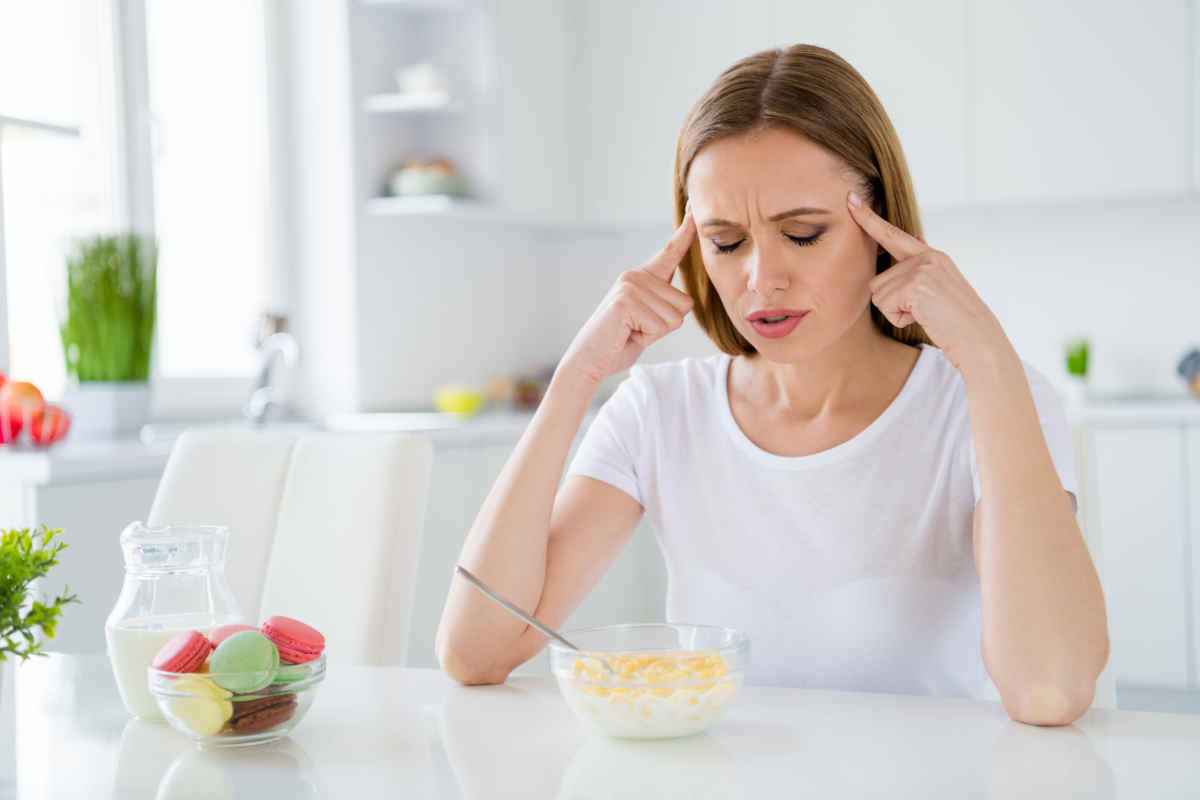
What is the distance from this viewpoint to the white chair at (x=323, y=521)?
1567 millimetres

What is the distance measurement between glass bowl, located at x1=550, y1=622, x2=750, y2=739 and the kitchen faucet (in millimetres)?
2321

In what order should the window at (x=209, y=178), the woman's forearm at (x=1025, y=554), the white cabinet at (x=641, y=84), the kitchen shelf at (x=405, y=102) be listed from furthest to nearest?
the white cabinet at (x=641, y=84) → the kitchen shelf at (x=405, y=102) → the window at (x=209, y=178) → the woman's forearm at (x=1025, y=554)

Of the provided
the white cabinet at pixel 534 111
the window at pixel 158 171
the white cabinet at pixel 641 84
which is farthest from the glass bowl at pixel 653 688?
the white cabinet at pixel 641 84

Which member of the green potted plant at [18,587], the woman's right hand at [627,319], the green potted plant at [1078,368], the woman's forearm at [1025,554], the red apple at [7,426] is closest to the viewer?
the green potted plant at [18,587]

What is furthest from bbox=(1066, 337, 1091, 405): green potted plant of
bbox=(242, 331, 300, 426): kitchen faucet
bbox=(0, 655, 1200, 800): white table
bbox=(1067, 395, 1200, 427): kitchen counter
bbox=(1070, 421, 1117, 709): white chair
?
bbox=(0, 655, 1200, 800): white table

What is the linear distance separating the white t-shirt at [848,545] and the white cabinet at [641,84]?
3052 mm

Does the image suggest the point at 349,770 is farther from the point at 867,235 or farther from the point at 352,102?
the point at 352,102

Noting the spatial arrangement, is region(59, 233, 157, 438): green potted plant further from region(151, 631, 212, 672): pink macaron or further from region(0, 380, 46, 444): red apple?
region(151, 631, 212, 672): pink macaron

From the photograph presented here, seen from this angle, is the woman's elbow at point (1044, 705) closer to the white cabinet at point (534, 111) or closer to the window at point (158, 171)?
the window at point (158, 171)

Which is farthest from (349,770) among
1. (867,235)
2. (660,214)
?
(660,214)

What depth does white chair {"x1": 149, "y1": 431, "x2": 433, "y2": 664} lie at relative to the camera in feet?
5.14

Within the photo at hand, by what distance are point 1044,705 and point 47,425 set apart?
6.40 ft

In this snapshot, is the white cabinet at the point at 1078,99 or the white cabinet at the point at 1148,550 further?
the white cabinet at the point at 1078,99

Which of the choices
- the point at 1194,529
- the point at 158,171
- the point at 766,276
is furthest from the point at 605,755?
the point at 1194,529
